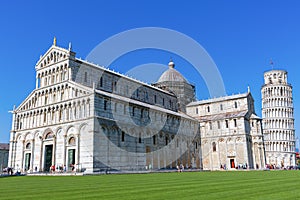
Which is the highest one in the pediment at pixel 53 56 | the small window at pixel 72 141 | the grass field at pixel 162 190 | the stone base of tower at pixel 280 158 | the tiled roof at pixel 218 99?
the pediment at pixel 53 56

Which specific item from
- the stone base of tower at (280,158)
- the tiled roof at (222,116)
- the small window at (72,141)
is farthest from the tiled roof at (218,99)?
the stone base of tower at (280,158)

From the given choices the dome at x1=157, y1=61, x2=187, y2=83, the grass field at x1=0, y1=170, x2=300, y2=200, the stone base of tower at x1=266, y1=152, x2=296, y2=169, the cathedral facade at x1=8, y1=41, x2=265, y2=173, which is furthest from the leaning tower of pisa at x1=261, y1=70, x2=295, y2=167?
the grass field at x1=0, y1=170, x2=300, y2=200

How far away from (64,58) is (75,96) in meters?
6.36

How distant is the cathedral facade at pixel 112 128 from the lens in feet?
109

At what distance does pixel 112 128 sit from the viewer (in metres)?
34.2

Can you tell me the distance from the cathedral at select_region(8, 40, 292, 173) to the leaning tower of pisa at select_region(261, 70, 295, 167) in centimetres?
2990

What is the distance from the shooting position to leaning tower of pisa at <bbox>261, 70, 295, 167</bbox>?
78312 millimetres

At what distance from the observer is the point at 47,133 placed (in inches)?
1468

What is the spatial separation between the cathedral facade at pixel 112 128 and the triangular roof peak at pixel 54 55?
139mm

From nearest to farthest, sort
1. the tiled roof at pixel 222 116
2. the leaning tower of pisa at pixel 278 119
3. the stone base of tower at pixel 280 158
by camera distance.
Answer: the tiled roof at pixel 222 116
the stone base of tower at pixel 280 158
the leaning tower of pisa at pixel 278 119

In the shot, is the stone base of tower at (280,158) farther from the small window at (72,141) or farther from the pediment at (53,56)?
the pediment at (53,56)

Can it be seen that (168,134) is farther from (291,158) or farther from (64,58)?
(291,158)

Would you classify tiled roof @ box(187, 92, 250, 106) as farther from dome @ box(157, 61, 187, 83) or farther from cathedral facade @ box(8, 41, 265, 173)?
dome @ box(157, 61, 187, 83)

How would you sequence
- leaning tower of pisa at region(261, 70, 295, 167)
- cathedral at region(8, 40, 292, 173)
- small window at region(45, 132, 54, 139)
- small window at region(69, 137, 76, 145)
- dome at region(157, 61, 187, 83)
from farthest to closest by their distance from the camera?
leaning tower of pisa at region(261, 70, 295, 167), dome at region(157, 61, 187, 83), small window at region(45, 132, 54, 139), small window at region(69, 137, 76, 145), cathedral at region(8, 40, 292, 173)
